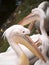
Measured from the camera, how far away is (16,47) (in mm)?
5988

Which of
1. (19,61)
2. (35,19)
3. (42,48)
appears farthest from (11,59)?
(35,19)

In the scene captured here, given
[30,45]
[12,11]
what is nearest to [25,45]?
[30,45]

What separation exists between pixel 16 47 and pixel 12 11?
17.7ft

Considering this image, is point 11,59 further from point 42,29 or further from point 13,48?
point 42,29

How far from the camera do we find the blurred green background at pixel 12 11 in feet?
29.8

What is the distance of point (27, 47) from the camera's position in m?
5.86

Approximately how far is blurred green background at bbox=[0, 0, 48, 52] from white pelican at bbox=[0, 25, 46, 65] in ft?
6.19

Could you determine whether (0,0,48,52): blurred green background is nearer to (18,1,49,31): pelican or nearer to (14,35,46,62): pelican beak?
(18,1,49,31): pelican

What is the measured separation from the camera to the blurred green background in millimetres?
9070

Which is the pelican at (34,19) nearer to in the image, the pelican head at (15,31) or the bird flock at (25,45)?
the bird flock at (25,45)

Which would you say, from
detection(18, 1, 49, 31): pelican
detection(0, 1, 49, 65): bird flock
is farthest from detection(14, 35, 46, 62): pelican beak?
detection(18, 1, 49, 31): pelican

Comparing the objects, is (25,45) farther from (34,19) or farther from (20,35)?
(34,19)

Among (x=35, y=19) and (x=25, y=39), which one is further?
(x=35, y=19)

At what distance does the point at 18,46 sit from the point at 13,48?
3.1 inches
